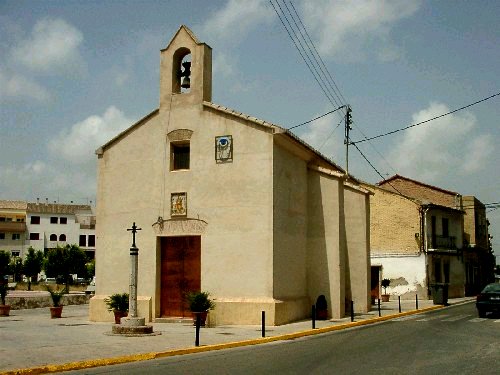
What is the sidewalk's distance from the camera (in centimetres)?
1141

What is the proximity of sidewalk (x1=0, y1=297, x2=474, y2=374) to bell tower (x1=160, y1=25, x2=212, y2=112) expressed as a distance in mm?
8471

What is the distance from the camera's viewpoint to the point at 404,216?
41.4 meters

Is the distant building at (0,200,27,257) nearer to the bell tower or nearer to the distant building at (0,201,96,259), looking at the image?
the distant building at (0,201,96,259)

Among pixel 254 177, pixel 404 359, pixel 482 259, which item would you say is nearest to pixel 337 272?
pixel 254 177

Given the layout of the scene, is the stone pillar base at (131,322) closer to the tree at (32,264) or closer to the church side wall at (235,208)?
the church side wall at (235,208)

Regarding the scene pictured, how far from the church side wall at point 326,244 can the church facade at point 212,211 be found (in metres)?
0.04

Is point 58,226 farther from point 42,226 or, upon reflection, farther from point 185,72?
point 185,72

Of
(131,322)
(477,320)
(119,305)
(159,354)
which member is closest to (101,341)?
(131,322)

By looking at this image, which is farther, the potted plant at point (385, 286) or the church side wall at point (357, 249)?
the potted plant at point (385, 286)

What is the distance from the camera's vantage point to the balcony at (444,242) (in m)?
41.9

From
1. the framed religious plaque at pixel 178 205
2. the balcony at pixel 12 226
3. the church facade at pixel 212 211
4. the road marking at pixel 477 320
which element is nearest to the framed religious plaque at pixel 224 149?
the church facade at pixel 212 211

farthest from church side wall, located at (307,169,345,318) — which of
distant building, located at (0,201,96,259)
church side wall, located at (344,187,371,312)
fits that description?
distant building, located at (0,201,96,259)

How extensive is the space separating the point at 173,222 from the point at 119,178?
3107 mm

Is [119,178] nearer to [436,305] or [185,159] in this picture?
[185,159]
